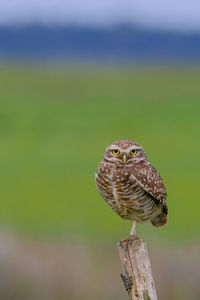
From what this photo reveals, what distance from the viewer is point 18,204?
22.4m

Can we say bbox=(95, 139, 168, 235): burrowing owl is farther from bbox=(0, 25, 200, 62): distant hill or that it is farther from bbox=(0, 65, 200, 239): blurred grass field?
bbox=(0, 25, 200, 62): distant hill

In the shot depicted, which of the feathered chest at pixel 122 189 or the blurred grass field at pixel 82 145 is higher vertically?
the blurred grass field at pixel 82 145

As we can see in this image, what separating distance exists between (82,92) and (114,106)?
1506cm

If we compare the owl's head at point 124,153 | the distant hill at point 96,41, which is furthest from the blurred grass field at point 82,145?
the distant hill at point 96,41

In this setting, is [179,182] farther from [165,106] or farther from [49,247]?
[165,106]

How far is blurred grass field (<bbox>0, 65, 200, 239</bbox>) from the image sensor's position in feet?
65.4

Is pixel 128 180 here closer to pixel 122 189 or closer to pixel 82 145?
pixel 122 189

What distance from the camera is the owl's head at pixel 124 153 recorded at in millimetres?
7074

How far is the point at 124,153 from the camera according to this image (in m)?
7.09

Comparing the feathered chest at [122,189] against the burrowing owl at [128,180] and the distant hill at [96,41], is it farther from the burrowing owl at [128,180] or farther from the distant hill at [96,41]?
the distant hill at [96,41]

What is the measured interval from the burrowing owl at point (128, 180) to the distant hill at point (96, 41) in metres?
153

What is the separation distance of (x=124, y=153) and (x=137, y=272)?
137 cm

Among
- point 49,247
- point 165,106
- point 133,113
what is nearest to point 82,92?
point 165,106

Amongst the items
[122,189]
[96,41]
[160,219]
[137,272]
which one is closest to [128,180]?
[122,189]
